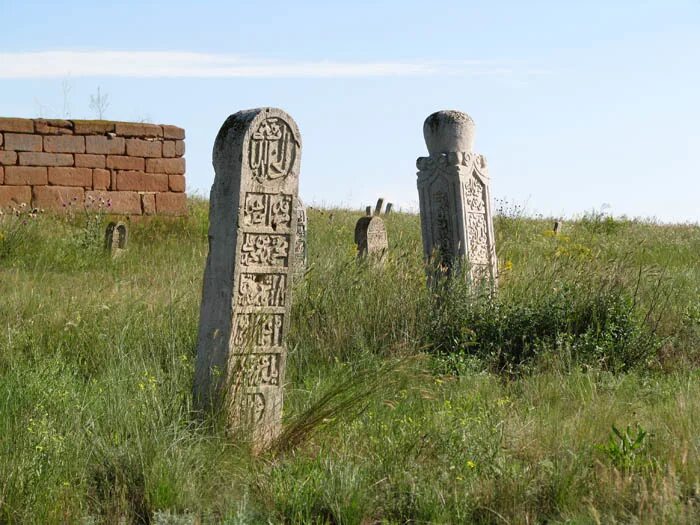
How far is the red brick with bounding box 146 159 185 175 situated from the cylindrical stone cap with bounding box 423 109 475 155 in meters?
9.43

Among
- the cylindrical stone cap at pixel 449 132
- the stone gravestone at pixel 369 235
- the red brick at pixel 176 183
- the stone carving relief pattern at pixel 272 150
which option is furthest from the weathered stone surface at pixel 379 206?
the stone carving relief pattern at pixel 272 150

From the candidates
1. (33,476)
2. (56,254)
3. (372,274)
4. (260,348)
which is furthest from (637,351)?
(56,254)

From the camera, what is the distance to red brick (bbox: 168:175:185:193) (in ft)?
60.3

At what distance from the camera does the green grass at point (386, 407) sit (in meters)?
4.79

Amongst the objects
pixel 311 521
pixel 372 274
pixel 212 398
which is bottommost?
pixel 311 521

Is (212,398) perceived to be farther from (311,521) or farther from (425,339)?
(425,339)

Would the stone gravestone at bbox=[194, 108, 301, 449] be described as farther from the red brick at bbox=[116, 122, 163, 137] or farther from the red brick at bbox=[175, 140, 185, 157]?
the red brick at bbox=[175, 140, 185, 157]

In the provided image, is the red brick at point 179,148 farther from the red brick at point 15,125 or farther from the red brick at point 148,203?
the red brick at point 15,125

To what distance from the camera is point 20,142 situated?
57.1 feet

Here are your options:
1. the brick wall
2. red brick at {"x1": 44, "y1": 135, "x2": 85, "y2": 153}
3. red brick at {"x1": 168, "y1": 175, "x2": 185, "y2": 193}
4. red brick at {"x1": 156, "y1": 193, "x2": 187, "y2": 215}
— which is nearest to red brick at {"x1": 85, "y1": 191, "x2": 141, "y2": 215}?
the brick wall

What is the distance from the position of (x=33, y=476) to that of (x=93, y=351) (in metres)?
3.06

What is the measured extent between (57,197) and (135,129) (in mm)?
1760

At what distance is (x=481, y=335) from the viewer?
27.3 ft

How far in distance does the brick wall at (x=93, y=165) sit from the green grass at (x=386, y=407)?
22.9ft
